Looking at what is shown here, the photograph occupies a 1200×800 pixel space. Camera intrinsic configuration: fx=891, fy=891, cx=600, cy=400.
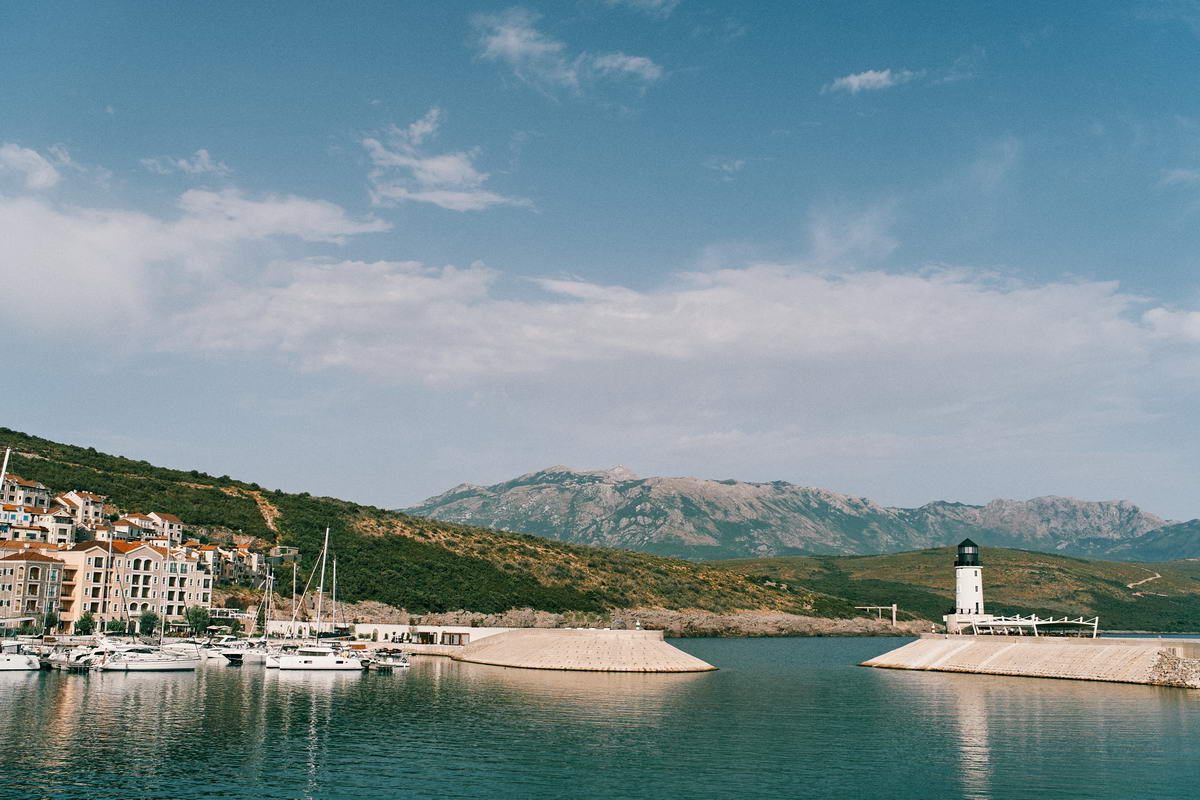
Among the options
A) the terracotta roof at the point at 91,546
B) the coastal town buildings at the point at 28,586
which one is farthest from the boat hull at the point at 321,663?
the terracotta roof at the point at 91,546

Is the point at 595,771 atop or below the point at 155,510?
below

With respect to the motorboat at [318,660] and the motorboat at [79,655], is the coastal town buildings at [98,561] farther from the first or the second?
the motorboat at [318,660]

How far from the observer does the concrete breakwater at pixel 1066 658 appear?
287ft

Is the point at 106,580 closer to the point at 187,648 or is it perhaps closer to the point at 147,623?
the point at 147,623

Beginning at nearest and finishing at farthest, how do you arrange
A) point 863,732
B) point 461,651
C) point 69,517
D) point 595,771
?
point 595,771 < point 863,732 < point 461,651 < point 69,517

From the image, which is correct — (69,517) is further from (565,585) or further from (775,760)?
(775,760)

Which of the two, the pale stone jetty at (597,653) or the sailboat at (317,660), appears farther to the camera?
the pale stone jetty at (597,653)

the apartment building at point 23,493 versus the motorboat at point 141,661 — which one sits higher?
the apartment building at point 23,493

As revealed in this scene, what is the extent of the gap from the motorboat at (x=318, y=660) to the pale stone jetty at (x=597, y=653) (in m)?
20.3

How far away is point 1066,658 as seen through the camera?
9662 cm

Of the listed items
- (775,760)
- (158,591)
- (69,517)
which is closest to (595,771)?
(775,760)

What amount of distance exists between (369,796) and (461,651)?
313 feet

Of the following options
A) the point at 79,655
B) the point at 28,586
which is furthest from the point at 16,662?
the point at 28,586

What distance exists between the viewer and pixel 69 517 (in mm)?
147375
